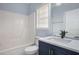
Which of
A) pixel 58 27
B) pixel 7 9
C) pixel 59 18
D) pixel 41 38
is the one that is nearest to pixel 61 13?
pixel 59 18

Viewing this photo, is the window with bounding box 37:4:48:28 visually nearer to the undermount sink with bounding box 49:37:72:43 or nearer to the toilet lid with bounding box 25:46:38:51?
the undermount sink with bounding box 49:37:72:43

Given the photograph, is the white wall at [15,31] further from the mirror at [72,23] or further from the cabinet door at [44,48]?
the mirror at [72,23]

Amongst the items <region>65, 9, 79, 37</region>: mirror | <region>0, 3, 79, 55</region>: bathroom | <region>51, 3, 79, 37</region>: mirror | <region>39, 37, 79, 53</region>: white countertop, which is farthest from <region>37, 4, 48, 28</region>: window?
<region>65, 9, 79, 37</region>: mirror

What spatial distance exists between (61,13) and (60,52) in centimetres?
66

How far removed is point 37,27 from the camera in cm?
164

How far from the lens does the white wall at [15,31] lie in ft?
5.10

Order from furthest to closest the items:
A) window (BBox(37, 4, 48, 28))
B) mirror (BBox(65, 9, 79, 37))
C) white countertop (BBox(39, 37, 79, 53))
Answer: window (BBox(37, 4, 48, 28)) → mirror (BBox(65, 9, 79, 37)) → white countertop (BBox(39, 37, 79, 53))

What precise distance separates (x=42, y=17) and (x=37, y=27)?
0.66ft

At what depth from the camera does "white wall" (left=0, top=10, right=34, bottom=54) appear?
1555 millimetres

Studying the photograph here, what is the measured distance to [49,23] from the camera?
1.59 meters

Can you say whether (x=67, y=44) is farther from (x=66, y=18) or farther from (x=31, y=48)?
(x=31, y=48)

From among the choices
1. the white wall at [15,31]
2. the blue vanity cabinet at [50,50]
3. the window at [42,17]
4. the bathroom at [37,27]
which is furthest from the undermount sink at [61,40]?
the white wall at [15,31]

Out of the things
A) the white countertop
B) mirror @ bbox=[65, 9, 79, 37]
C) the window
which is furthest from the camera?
the window

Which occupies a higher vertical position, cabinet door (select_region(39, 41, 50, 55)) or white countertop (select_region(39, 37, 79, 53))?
white countertop (select_region(39, 37, 79, 53))
